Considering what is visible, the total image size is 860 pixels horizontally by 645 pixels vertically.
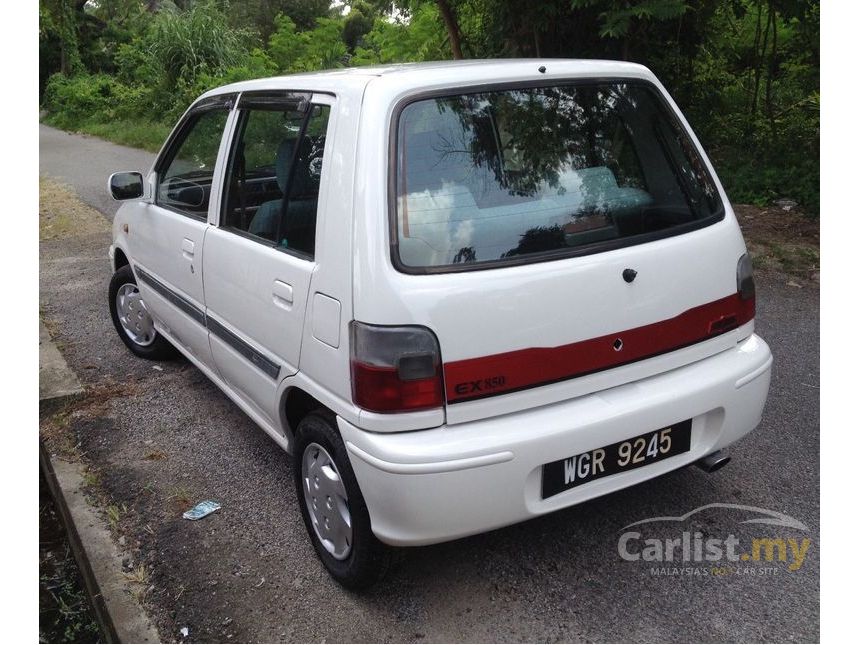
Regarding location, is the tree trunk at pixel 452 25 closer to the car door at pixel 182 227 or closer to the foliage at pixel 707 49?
the foliage at pixel 707 49

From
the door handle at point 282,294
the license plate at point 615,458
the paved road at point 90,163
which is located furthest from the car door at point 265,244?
the paved road at point 90,163

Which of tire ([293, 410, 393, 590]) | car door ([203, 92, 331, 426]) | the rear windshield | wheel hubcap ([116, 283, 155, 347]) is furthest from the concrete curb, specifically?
the rear windshield

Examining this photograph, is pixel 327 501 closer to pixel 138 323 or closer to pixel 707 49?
pixel 138 323

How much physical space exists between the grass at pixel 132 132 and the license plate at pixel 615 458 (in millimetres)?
14305

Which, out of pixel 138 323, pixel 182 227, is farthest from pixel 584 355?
pixel 138 323

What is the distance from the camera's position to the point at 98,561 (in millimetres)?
3098

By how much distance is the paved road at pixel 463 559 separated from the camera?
2680 millimetres

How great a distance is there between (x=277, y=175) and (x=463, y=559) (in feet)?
5.64

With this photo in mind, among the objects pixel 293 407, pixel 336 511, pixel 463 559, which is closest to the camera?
pixel 336 511

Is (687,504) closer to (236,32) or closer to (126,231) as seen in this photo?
(126,231)

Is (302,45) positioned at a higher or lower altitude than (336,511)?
higher

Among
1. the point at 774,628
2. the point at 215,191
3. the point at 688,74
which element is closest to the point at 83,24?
the point at 688,74

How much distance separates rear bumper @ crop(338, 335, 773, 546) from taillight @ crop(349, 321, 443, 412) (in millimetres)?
105

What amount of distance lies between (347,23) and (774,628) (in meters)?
32.1
